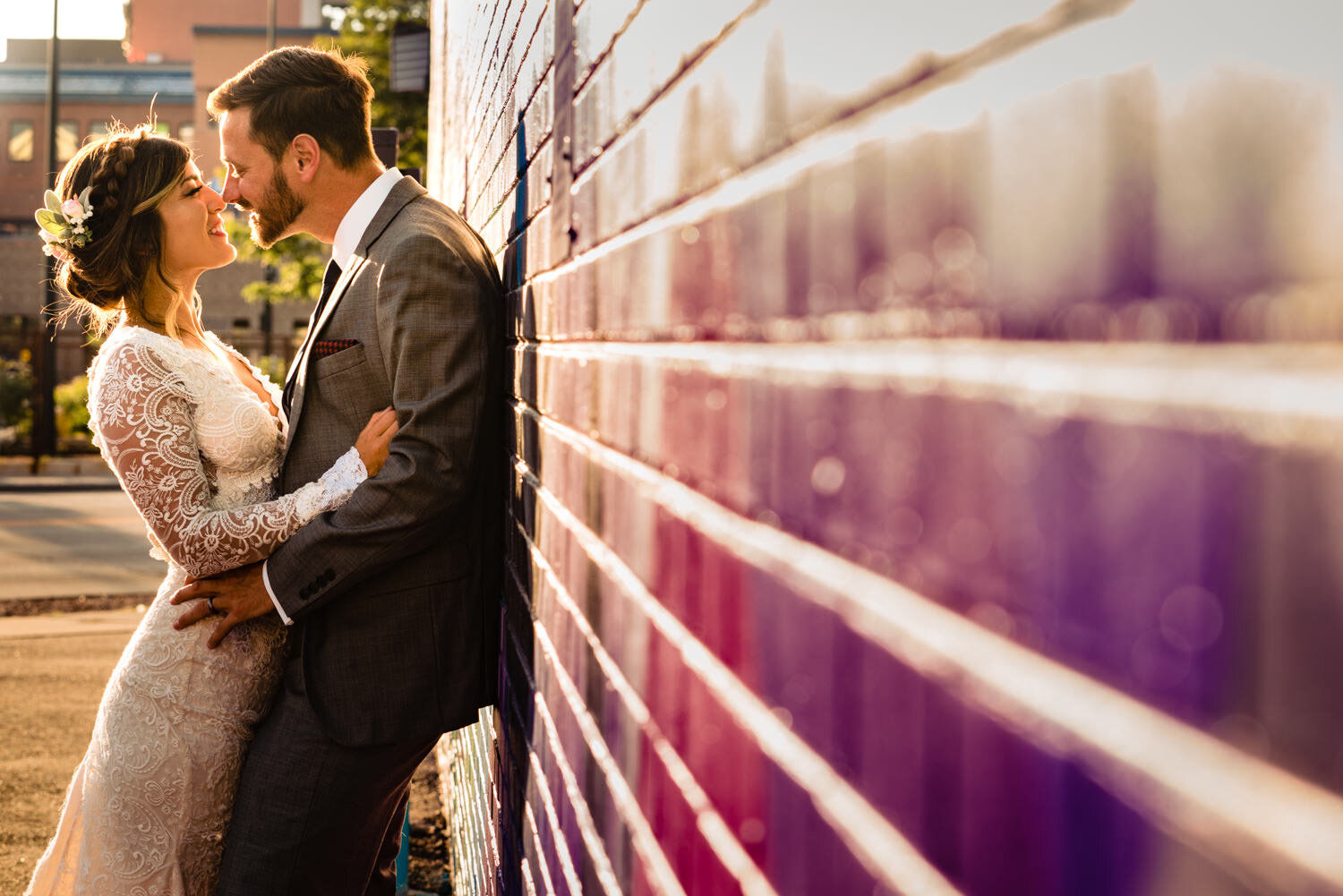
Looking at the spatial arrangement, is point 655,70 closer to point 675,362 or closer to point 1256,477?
point 675,362

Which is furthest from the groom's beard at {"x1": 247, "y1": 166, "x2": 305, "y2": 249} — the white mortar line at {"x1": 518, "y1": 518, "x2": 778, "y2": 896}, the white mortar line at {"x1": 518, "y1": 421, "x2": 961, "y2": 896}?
the white mortar line at {"x1": 518, "y1": 421, "x2": 961, "y2": 896}

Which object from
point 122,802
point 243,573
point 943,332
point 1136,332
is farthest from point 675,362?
point 122,802

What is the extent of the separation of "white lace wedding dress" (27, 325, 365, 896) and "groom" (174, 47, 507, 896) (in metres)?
0.11

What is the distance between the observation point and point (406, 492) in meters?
2.11

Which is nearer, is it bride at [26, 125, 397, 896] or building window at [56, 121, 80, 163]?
bride at [26, 125, 397, 896]

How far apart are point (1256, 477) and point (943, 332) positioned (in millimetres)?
203

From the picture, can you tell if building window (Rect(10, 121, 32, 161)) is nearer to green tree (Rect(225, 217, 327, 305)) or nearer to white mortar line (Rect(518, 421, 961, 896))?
green tree (Rect(225, 217, 327, 305))

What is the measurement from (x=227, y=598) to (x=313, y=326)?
64cm

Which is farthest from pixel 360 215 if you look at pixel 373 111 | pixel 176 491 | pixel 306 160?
pixel 373 111

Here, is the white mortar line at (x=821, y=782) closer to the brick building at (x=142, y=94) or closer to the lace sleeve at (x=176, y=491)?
the lace sleeve at (x=176, y=491)

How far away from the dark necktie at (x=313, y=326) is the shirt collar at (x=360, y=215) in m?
0.06

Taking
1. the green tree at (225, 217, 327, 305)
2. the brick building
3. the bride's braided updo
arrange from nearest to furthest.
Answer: the bride's braided updo < the green tree at (225, 217, 327, 305) < the brick building

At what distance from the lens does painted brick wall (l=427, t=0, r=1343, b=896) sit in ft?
1.15

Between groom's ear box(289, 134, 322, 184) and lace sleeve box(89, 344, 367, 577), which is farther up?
groom's ear box(289, 134, 322, 184)
